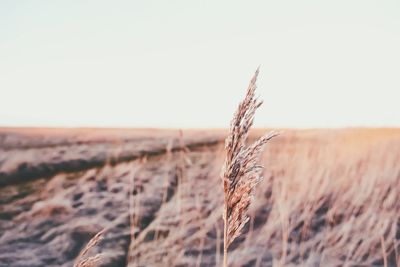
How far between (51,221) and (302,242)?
3.60ft

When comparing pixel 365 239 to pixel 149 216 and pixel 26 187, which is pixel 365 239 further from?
pixel 26 187

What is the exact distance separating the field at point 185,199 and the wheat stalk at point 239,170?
1.39m

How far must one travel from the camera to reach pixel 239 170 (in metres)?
1.14

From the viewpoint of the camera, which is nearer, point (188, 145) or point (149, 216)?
point (149, 216)

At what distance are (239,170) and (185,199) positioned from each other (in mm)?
1506

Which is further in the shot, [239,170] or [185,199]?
[185,199]

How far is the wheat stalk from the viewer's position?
1.12 metres

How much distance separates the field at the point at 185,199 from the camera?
A: 249cm

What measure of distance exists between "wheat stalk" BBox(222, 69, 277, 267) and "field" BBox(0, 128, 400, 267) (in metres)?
1.39

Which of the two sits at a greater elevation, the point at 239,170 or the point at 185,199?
the point at 239,170

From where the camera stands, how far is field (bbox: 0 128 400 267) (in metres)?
2.49

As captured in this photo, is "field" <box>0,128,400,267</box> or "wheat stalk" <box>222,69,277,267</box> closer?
"wheat stalk" <box>222,69,277,267</box>

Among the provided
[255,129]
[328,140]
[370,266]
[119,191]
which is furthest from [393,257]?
[119,191]

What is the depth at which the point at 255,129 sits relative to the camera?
2752 millimetres
